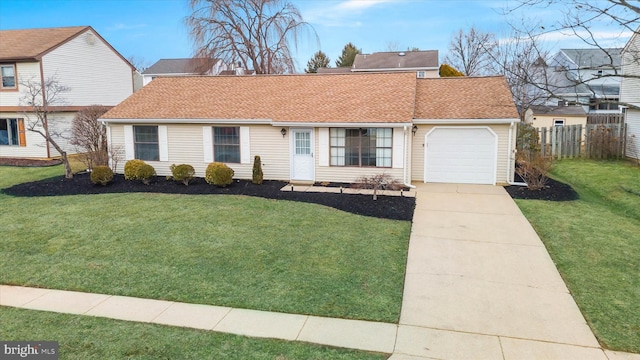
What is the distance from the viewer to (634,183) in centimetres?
1431

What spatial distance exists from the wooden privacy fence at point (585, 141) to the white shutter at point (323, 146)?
36.3 ft

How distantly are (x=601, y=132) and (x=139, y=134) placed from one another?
2026 centimetres

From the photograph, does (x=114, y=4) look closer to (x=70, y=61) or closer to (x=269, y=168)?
(x=70, y=61)

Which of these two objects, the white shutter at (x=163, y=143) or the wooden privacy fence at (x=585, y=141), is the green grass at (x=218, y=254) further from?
the wooden privacy fence at (x=585, y=141)

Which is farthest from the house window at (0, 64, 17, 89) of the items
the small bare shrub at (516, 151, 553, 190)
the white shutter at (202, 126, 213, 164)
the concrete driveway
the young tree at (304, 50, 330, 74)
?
the young tree at (304, 50, 330, 74)

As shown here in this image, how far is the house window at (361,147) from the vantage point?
14844mm

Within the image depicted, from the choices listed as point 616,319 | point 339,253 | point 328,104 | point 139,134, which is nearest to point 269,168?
point 328,104

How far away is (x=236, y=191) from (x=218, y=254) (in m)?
6.36

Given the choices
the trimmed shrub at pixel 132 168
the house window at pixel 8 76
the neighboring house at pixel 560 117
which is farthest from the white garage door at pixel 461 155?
the house window at pixel 8 76

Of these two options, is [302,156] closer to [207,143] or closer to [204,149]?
[207,143]

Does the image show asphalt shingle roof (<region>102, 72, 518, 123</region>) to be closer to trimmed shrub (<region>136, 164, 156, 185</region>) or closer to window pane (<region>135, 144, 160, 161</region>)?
window pane (<region>135, 144, 160, 161</region>)

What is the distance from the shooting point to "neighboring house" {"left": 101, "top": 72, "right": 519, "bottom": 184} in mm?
14727

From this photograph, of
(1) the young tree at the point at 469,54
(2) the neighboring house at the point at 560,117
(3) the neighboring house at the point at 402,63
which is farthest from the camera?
(3) the neighboring house at the point at 402,63

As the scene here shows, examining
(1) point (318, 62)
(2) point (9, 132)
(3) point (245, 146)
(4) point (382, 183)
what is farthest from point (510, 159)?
(1) point (318, 62)
